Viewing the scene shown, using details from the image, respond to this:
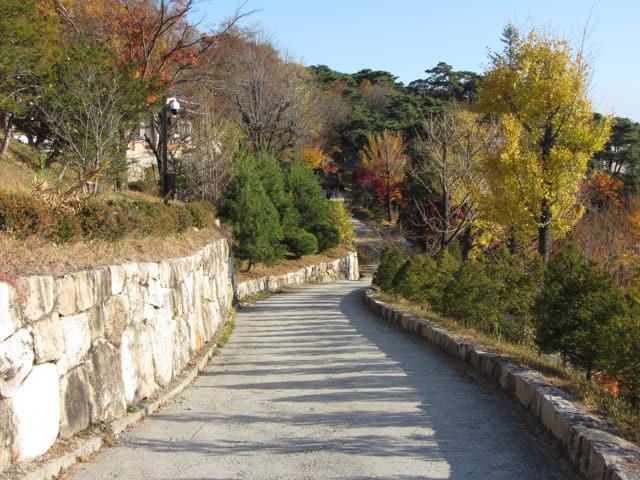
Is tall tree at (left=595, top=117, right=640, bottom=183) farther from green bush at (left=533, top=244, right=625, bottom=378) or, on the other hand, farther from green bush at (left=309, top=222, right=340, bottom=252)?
green bush at (left=533, top=244, right=625, bottom=378)

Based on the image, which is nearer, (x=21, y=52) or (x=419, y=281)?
(x=21, y=52)

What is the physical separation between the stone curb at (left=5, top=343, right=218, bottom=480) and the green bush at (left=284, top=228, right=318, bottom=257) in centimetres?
2163

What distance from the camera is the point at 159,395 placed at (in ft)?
22.7

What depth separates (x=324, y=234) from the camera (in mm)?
33938

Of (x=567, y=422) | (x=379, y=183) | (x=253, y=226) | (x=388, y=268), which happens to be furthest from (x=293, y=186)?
(x=567, y=422)

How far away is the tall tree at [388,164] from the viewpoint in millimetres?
47312

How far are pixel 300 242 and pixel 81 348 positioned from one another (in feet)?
82.8

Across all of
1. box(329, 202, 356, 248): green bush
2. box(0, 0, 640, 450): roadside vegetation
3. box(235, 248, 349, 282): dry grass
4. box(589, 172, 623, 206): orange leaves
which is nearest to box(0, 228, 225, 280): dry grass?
box(0, 0, 640, 450): roadside vegetation

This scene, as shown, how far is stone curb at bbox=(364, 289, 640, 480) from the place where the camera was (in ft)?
12.8

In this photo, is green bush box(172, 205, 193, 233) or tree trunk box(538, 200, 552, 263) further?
tree trunk box(538, 200, 552, 263)

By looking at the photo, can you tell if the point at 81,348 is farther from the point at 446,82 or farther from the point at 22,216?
the point at 446,82

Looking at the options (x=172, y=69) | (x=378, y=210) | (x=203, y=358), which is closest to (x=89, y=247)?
(x=203, y=358)

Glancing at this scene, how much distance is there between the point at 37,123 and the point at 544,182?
14161mm

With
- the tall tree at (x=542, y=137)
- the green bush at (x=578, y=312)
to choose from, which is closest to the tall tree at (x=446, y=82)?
the tall tree at (x=542, y=137)
